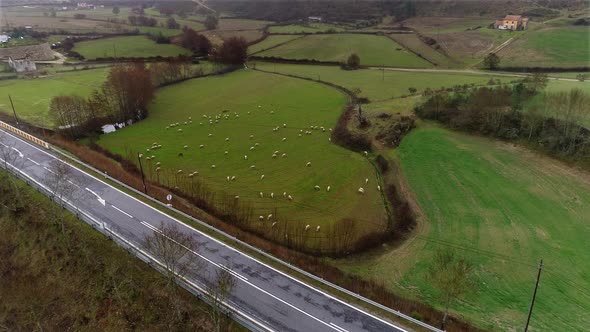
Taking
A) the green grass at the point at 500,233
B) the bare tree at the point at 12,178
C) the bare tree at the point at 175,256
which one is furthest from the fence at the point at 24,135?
the green grass at the point at 500,233

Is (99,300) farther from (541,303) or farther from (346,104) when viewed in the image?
(346,104)

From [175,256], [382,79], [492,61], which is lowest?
[175,256]

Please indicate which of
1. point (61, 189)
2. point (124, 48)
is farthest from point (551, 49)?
point (124, 48)

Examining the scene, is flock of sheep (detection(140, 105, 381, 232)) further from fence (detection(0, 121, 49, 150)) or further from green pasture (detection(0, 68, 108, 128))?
green pasture (detection(0, 68, 108, 128))

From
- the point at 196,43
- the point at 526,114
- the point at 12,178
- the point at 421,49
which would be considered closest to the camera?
the point at 12,178

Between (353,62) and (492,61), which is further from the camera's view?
(353,62)

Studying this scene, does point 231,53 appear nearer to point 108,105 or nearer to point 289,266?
point 108,105

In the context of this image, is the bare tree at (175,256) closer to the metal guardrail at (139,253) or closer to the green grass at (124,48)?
the metal guardrail at (139,253)
